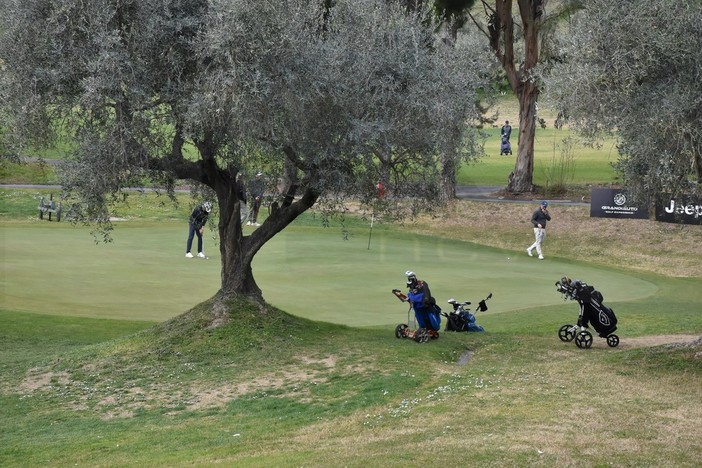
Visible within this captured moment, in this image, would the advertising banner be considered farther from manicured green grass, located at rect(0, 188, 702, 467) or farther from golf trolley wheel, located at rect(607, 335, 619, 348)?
golf trolley wheel, located at rect(607, 335, 619, 348)

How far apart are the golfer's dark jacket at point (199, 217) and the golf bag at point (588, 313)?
41.9 ft

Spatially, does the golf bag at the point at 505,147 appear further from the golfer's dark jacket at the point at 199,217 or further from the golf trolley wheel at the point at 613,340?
the golf trolley wheel at the point at 613,340

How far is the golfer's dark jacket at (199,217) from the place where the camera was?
30047mm

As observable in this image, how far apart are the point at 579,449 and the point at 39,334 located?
13759 millimetres

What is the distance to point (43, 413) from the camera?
16641 mm

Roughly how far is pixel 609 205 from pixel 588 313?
76.9ft

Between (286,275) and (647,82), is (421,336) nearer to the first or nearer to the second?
(647,82)

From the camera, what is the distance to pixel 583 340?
2031 centimetres

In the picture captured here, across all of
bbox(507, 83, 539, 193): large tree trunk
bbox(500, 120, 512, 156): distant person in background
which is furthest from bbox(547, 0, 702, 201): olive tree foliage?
Answer: bbox(500, 120, 512, 156): distant person in background

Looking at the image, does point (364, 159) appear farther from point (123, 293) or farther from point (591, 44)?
point (123, 293)

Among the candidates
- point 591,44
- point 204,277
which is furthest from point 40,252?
point 591,44

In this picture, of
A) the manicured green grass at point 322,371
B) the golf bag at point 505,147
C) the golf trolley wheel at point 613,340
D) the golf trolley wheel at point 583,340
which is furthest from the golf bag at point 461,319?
the golf bag at point 505,147

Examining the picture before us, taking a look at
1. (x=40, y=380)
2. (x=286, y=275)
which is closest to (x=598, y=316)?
(x=40, y=380)

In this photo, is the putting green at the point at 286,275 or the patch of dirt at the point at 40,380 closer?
the patch of dirt at the point at 40,380
